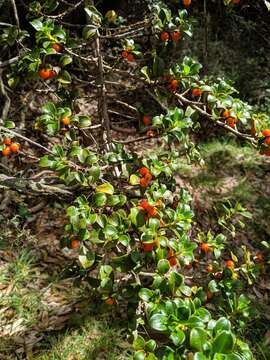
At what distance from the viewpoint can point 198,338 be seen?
3.57 feet

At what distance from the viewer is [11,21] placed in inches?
159

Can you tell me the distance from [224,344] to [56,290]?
2.00 metres

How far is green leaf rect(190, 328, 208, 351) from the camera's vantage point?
1085mm

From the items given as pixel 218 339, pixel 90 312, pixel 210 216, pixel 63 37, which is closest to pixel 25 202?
pixel 90 312

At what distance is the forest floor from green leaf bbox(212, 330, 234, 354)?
1.22m

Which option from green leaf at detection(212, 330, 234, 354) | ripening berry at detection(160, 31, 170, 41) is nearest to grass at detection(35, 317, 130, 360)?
green leaf at detection(212, 330, 234, 354)

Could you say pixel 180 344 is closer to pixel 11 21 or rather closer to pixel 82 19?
pixel 11 21

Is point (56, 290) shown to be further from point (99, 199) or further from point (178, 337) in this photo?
point (178, 337)

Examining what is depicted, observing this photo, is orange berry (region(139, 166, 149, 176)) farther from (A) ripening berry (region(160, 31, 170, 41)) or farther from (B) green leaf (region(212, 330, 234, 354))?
(B) green leaf (region(212, 330, 234, 354))

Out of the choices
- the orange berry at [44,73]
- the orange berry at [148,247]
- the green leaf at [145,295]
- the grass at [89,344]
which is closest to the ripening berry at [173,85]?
the orange berry at [44,73]

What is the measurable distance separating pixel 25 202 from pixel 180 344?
261 centimetres

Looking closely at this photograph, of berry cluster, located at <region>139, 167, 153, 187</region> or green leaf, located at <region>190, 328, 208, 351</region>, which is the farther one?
berry cluster, located at <region>139, 167, 153, 187</region>

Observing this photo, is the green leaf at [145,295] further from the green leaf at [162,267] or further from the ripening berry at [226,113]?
the ripening berry at [226,113]

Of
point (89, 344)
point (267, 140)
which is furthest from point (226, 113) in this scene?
point (89, 344)
